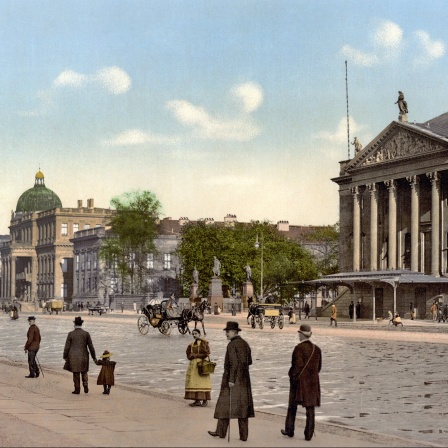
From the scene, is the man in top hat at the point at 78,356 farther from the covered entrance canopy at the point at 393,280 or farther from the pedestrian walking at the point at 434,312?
the pedestrian walking at the point at 434,312

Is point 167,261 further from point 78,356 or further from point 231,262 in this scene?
point 78,356

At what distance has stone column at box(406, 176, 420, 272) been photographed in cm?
8569

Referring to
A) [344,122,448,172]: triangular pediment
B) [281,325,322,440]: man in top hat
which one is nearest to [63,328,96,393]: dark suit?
[281,325,322,440]: man in top hat

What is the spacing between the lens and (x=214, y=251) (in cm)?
12506

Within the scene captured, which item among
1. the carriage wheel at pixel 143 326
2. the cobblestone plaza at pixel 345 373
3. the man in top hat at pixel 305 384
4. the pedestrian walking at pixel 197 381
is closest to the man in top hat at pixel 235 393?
the man in top hat at pixel 305 384

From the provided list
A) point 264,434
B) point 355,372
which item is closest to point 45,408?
point 264,434

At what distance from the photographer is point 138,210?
13275 centimetres

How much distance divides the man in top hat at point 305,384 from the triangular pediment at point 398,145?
67.9 metres

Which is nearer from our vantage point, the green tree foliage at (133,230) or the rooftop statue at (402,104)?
the rooftop statue at (402,104)

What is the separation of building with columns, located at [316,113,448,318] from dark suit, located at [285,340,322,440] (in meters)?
60.1

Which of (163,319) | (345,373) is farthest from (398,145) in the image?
(345,373)

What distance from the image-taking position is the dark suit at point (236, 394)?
48.6 ft

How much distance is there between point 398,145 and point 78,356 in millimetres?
69010

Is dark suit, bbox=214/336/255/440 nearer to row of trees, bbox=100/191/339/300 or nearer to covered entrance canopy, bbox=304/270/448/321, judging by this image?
covered entrance canopy, bbox=304/270/448/321
